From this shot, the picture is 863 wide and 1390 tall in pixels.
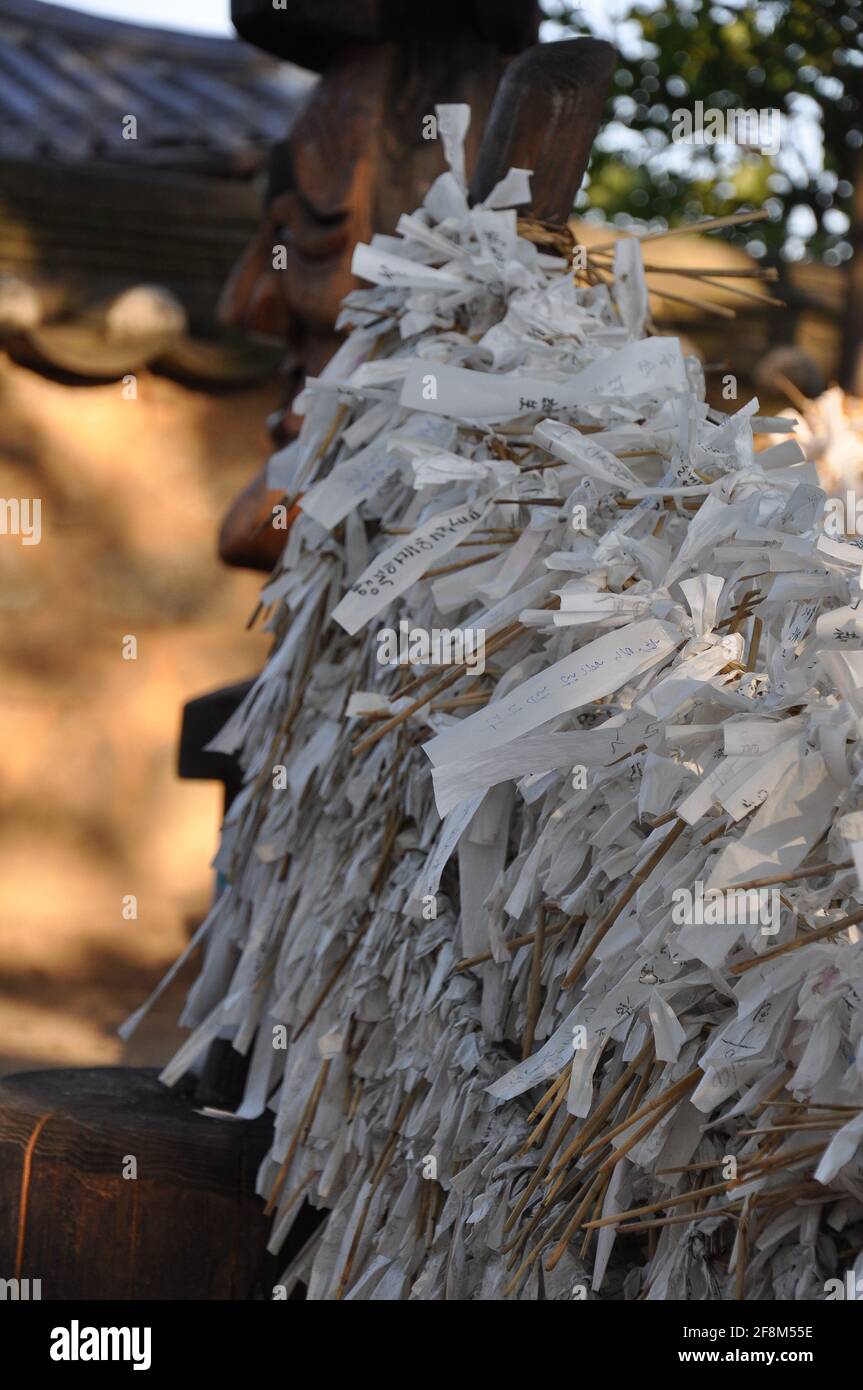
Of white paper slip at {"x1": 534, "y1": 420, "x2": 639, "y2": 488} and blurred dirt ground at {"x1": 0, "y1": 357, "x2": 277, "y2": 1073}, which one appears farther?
blurred dirt ground at {"x1": 0, "y1": 357, "x2": 277, "y2": 1073}

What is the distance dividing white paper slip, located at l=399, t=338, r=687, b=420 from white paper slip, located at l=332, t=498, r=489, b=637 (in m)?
0.10

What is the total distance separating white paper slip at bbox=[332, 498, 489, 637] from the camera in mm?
1104

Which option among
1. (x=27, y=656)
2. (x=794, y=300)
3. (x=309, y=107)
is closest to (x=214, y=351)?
(x=27, y=656)

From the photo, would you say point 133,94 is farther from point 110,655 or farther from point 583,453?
point 583,453

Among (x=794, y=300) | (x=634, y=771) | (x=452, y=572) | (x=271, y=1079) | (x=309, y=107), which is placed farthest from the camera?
(x=794, y=300)

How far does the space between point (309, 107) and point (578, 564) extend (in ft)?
3.67

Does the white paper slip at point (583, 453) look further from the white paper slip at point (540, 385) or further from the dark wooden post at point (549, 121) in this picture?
the dark wooden post at point (549, 121)

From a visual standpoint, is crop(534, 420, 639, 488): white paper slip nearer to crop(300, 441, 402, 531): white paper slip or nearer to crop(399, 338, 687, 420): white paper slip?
crop(399, 338, 687, 420): white paper slip

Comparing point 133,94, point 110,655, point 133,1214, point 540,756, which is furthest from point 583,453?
point 133,94

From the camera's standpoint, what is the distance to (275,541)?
5.77 feet

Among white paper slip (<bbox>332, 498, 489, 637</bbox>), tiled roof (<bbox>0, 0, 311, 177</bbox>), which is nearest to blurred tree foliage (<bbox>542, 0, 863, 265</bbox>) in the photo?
tiled roof (<bbox>0, 0, 311, 177</bbox>)

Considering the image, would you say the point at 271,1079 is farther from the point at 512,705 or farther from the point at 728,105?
the point at 728,105

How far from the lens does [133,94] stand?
479cm

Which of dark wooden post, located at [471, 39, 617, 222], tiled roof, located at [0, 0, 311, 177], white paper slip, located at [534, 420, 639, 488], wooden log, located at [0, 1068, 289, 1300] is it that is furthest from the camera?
tiled roof, located at [0, 0, 311, 177]
